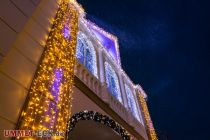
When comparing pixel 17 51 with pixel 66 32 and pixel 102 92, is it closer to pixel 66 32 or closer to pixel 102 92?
pixel 66 32

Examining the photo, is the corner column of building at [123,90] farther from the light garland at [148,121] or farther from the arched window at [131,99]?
the light garland at [148,121]

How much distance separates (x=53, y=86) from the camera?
5.71m

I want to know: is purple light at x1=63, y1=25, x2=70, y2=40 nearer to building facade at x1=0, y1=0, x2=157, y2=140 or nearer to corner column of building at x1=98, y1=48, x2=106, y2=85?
building facade at x1=0, y1=0, x2=157, y2=140

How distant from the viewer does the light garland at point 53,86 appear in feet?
15.5

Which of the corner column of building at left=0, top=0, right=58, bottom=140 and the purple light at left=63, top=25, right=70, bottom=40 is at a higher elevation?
the purple light at left=63, top=25, right=70, bottom=40

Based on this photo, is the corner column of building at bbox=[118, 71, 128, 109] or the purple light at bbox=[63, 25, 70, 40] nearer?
the purple light at bbox=[63, 25, 70, 40]

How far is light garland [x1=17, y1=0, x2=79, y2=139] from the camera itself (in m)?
4.74

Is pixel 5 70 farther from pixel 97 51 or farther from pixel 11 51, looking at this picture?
pixel 97 51

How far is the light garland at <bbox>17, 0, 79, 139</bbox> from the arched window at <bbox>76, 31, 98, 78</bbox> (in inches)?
50.4

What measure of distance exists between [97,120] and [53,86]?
219 centimetres

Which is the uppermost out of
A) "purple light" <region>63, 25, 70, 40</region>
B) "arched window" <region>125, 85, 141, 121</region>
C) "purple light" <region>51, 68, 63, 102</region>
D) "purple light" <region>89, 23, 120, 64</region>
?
"purple light" <region>89, 23, 120, 64</region>

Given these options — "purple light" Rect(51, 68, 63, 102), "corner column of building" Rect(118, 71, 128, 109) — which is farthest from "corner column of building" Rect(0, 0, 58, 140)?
"corner column of building" Rect(118, 71, 128, 109)

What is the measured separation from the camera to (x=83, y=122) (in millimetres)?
7176

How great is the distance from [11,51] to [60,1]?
427 cm
